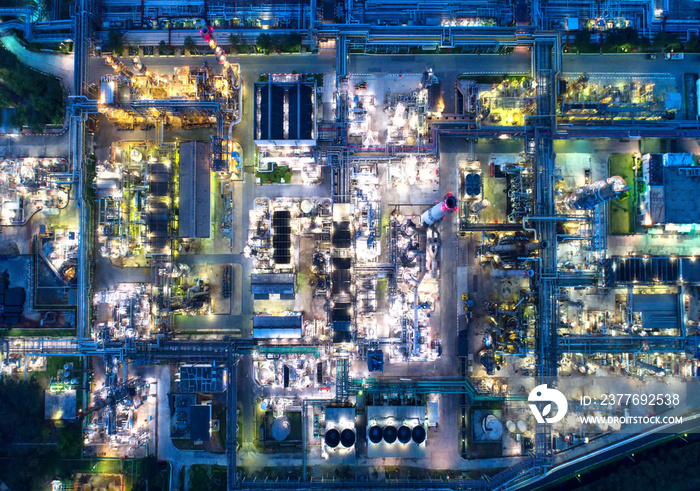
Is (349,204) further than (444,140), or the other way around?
(444,140)

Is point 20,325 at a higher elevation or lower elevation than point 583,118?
lower

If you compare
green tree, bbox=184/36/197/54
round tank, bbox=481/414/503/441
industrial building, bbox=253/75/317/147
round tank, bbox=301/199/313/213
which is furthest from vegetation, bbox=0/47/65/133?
round tank, bbox=481/414/503/441

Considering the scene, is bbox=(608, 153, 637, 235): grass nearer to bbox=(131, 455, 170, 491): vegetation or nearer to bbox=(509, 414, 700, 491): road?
bbox=(509, 414, 700, 491): road

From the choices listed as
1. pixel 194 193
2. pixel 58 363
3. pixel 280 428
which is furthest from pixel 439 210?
pixel 58 363

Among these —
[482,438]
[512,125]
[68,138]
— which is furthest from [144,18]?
[482,438]

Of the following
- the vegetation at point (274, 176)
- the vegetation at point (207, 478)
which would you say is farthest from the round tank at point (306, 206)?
the vegetation at point (207, 478)

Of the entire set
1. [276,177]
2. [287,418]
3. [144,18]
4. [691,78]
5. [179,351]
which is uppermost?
[144,18]

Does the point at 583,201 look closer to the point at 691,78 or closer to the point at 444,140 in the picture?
the point at 444,140

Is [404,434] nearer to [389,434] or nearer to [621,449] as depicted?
[389,434]
